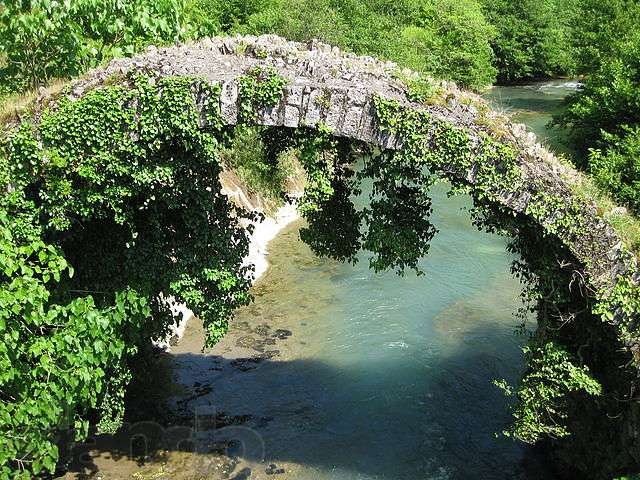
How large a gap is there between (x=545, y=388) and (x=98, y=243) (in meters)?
7.83

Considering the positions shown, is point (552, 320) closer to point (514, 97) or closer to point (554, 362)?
point (554, 362)

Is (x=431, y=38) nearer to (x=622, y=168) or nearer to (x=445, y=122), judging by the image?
(x=622, y=168)

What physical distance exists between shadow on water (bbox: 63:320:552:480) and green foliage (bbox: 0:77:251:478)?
2.44m

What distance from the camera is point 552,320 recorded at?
419 inches

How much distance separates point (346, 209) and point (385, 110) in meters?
3.19

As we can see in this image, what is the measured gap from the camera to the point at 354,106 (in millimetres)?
9547

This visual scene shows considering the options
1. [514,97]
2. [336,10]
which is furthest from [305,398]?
[514,97]

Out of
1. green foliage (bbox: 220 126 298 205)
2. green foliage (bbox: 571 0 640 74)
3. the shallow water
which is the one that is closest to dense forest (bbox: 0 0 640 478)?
green foliage (bbox: 220 126 298 205)

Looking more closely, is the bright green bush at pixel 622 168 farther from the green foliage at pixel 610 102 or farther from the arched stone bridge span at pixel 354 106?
the arched stone bridge span at pixel 354 106

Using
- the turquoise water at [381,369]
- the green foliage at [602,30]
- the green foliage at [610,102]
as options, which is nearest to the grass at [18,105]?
the turquoise water at [381,369]

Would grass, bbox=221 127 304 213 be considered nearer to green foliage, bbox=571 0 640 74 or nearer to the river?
the river

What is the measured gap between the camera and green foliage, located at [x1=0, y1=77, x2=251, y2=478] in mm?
8367

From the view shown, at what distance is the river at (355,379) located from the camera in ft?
40.2

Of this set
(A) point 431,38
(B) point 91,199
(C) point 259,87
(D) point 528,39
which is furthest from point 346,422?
(D) point 528,39
